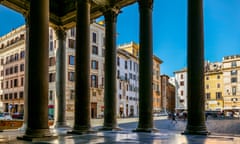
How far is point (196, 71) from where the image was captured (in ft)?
53.9

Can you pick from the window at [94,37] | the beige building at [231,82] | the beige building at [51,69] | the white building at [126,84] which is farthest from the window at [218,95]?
the window at [94,37]

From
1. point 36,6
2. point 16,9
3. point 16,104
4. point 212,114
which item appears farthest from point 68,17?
point 212,114

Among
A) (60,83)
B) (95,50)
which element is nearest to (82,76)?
(60,83)

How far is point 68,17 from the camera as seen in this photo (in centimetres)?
2559

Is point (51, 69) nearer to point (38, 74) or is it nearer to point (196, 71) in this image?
point (196, 71)

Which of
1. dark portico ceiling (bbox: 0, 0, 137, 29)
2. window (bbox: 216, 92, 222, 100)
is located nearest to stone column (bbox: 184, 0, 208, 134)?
dark portico ceiling (bbox: 0, 0, 137, 29)

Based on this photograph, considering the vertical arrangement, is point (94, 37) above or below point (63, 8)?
above

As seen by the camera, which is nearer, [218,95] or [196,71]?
[196,71]

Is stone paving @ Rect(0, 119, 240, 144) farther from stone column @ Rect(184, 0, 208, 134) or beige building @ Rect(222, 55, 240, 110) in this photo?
beige building @ Rect(222, 55, 240, 110)

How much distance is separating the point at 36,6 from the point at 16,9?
10139mm

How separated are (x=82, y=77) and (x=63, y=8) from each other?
37.2 feet

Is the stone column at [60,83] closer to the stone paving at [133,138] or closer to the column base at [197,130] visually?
the stone paving at [133,138]

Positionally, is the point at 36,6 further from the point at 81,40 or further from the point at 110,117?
the point at 110,117

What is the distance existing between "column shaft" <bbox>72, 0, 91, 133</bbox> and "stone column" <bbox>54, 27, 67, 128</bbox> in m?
8.36
